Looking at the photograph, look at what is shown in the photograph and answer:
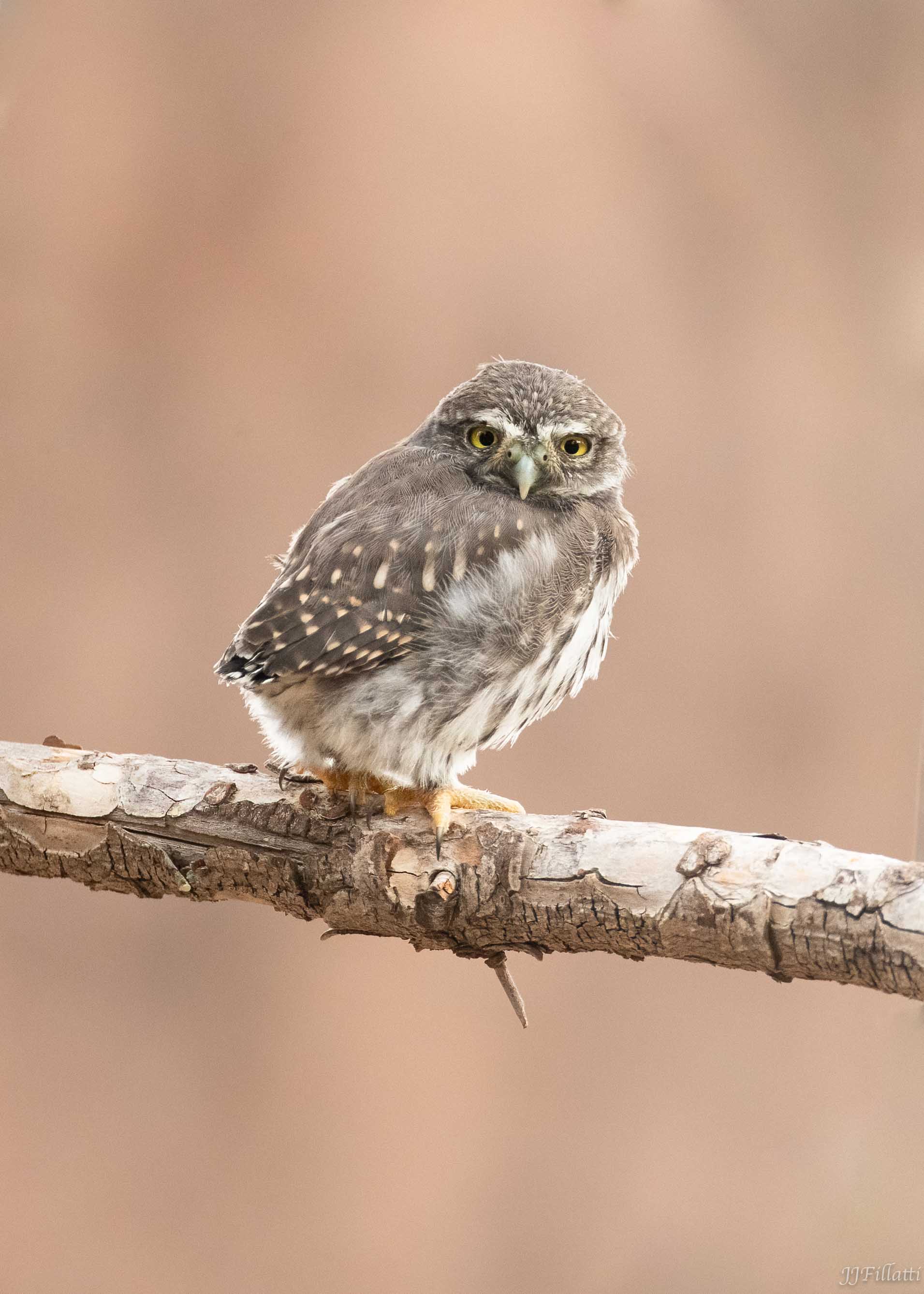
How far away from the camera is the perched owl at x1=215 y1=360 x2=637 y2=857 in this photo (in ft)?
5.62

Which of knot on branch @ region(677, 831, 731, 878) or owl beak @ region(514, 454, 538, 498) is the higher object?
owl beak @ region(514, 454, 538, 498)

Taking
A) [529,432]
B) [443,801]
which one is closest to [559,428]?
[529,432]

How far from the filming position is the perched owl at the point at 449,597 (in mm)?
1713

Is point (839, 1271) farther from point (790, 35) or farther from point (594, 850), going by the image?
point (790, 35)

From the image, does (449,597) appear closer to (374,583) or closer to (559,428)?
(374,583)

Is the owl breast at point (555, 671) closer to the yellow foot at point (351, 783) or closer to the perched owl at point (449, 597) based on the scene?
the perched owl at point (449, 597)

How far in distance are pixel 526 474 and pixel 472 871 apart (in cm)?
62

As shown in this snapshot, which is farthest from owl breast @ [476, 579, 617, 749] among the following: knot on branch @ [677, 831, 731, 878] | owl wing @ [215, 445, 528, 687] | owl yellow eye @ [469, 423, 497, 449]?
knot on branch @ [677, 831, 731, 878]

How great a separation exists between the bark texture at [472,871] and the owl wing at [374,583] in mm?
259

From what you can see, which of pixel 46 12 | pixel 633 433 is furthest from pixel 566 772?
pixel 46 12

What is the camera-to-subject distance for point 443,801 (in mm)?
1775
